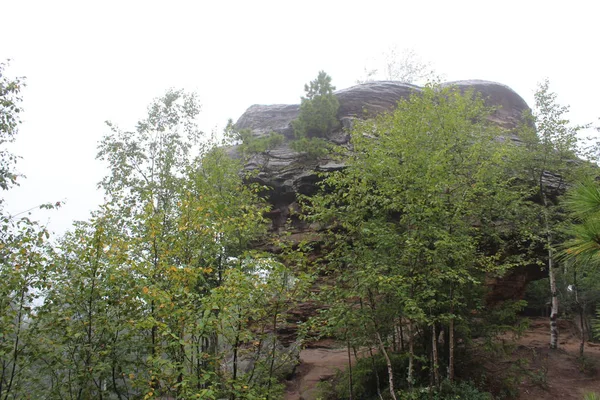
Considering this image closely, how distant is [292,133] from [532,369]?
12830mm

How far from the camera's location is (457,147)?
902 centimetres

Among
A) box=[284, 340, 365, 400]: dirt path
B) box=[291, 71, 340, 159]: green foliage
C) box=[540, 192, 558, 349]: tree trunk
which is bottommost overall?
box=[284, 340, 365, 400]: dirt path

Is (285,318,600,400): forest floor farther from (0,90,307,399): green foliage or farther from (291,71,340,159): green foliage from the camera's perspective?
(291,71,340,159): green foliage

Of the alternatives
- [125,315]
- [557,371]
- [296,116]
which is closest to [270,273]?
[125,315]

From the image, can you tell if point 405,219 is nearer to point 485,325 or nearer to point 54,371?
point 485,325

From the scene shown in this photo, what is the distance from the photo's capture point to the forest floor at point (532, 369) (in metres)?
9.98

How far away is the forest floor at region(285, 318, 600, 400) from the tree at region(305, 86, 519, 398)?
2556 mm

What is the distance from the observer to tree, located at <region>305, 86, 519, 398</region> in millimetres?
7039

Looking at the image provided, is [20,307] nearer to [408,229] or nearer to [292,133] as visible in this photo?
[408,229]

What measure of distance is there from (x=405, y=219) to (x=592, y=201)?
4319 millimetres

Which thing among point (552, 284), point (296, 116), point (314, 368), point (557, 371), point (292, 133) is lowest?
point (557, 371)

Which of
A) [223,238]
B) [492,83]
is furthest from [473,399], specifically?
[492,83]

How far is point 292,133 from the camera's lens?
725 inches

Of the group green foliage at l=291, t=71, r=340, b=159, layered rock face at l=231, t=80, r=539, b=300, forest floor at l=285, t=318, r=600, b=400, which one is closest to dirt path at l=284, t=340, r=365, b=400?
forest floor at l=285, t=318, r=600, b=400
